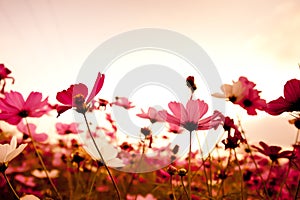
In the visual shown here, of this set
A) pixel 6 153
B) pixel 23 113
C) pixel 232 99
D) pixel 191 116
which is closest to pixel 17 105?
pixel 23 113

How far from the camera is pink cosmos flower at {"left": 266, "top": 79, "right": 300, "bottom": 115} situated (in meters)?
0.52

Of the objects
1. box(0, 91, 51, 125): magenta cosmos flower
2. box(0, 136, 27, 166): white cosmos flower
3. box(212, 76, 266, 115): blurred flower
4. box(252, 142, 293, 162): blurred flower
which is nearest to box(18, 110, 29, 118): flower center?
box(0, 91, 51, 125): magenta cosmos flower

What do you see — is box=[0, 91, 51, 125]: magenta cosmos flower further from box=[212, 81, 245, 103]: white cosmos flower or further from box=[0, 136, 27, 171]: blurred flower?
box=[212, 81, 245, 103]: white cosmos flower

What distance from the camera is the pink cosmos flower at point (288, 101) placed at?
0.52 metres

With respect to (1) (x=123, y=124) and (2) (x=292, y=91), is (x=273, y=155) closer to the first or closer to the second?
(2) (x=292, y=91)

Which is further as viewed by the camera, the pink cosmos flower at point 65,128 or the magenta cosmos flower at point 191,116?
the pink cosmos flower at point 65,128

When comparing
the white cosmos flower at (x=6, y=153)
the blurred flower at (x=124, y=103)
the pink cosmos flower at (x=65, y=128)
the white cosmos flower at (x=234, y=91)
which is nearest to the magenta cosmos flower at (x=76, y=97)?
the white cosmos flower at (x=6, y=153)

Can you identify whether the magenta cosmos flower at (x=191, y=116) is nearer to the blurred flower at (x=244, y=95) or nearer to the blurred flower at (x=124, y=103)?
the blurred flower at (x=244, y=95)

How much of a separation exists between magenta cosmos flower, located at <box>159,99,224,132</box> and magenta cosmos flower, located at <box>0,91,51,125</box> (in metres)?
0.28

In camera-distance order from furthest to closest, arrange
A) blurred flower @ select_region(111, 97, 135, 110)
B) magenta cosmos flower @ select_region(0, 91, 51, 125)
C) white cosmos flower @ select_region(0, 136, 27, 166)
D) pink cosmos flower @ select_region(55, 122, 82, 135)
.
A: pink cosmos flower @ select_region(55, 122, 82, 135)
blurred flower @ select_region(111, 97, 135, 110)
magenta cosmos flower @ select_region(0, 91, 51, 125)
white cosmos flower @ select_region(0, 136, 27, 166)

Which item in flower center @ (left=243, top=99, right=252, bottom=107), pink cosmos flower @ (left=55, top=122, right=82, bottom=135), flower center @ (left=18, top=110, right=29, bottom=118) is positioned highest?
flower center @ (left=243, top=99, right=252, bottom=107)

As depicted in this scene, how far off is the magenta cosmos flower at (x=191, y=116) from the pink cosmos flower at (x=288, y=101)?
0.11m

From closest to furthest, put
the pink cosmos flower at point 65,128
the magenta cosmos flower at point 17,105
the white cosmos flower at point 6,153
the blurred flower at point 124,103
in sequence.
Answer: the white cosmos flower at point 6,153 → the magenta cosmos flower at point 17,105 → the blurred flower at point 124,103 → the pink cosmos flower at point 65,128

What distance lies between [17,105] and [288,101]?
21.5 inches
